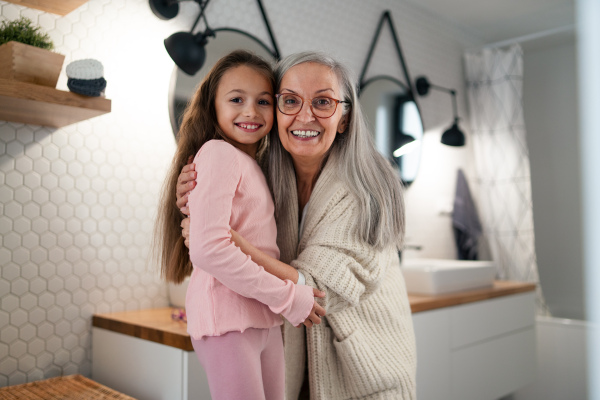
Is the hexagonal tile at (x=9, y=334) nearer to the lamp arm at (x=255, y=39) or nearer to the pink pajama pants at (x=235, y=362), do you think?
the pink pajama pants at (x=235, y=362)

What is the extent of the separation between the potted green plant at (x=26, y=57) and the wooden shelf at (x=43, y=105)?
4cm

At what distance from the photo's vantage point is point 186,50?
177cm

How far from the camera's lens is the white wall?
12.2 feet

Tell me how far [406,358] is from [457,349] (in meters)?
1.07

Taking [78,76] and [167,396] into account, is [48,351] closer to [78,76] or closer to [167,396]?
[167,396]

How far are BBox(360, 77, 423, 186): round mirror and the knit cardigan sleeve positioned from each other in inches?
63.2

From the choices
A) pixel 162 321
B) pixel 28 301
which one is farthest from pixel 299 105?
pixel 28 301

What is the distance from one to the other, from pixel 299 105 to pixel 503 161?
2.56m

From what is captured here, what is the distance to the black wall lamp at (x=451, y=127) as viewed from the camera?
300 cm

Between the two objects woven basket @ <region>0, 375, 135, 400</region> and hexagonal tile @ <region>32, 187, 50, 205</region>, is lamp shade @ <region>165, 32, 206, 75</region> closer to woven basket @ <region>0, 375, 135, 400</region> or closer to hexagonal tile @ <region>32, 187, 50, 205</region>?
hexagonal tile @ <region>32, 187, 50, 205</region>

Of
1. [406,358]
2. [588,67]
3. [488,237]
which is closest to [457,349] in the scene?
[406,358]

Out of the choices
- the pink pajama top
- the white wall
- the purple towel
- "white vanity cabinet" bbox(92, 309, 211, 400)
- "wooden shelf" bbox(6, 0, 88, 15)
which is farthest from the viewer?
the white wall

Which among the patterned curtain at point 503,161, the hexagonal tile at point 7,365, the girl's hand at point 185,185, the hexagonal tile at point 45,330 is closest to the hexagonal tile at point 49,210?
the hexagonal tile at point 45,330

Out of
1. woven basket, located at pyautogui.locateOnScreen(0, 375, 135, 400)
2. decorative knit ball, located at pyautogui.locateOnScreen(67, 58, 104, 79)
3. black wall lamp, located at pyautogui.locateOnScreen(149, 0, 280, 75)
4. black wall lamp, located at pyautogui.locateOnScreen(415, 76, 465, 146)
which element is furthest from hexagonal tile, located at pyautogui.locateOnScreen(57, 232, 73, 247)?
black wall lamp, located at pyautogui.locateOnScreen(415, 76, 465, 146)
